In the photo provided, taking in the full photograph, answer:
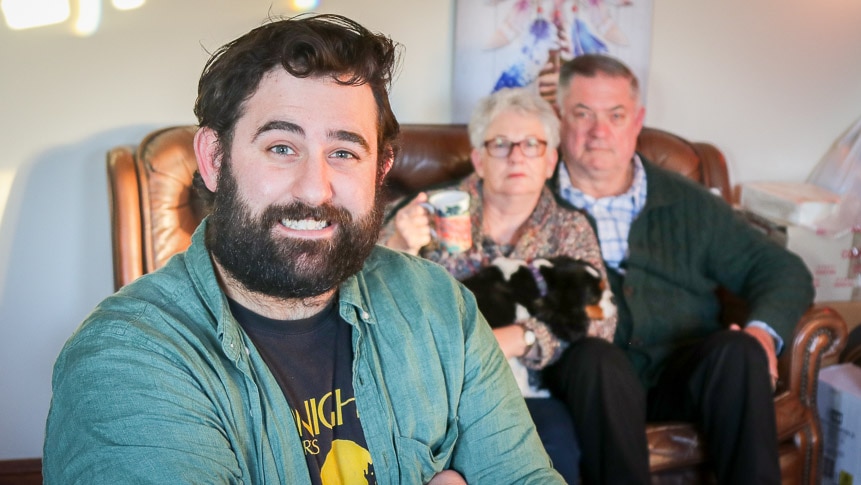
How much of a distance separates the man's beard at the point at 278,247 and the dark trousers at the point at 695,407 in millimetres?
919

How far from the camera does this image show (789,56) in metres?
3.18

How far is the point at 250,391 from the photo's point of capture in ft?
4.21

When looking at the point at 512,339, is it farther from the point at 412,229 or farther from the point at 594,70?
the point at 594,70

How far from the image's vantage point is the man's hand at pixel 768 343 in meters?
2.25

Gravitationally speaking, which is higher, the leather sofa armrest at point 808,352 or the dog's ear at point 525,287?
the dog's ear at point 525,287

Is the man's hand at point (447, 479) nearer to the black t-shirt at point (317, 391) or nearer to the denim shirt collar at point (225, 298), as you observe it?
the black t-shirt at point (317, 391)

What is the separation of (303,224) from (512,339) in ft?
3.02

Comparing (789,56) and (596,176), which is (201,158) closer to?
(596,176)

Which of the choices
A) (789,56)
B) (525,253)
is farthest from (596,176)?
(789,56)

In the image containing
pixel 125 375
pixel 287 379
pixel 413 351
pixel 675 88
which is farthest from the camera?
pixel 675 88

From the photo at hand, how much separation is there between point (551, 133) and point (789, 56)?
1.21 metres

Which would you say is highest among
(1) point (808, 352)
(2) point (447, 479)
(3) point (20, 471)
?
(2) point (447, 479)

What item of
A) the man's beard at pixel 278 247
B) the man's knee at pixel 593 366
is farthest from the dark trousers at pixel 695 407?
the man's beard at pixel 278 247

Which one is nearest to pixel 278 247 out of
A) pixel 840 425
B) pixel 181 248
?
pixel 181 248
